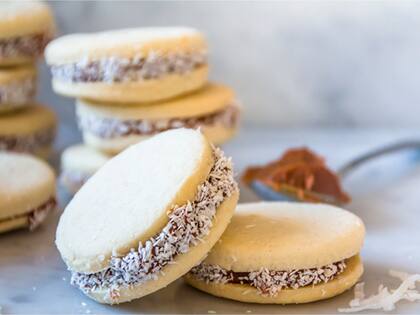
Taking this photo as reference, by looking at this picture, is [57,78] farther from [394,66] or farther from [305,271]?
[394,66]

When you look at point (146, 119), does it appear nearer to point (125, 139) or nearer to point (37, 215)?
point (125, 139)

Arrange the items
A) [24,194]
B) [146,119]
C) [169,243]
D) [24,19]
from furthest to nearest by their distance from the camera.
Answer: [24,19] < [146,119] < [24,194] < [169,243]

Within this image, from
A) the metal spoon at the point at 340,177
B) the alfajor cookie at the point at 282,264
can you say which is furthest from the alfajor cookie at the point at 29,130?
the alfajor cookie at the point at 282,264

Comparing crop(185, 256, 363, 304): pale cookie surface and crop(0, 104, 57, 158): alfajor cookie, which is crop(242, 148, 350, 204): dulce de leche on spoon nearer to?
crop(185, 256, 363, 304): pale cookie surface

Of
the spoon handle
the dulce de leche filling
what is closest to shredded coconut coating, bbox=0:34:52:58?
the dulce de leche filling

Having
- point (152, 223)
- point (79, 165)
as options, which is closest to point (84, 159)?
point (79, 165)

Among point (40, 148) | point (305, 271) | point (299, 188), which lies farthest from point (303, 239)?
point (40, 148)
